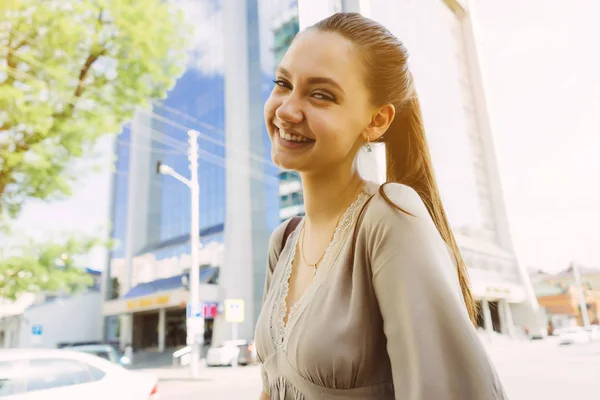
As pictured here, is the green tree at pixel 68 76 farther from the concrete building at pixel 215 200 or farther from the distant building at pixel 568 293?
the distant building at pixel 568 293

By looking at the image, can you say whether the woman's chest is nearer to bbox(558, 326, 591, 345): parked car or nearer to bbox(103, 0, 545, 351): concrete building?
bbox(558, 326, 591, 345): parked car

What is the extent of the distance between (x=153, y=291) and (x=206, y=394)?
7.64 m

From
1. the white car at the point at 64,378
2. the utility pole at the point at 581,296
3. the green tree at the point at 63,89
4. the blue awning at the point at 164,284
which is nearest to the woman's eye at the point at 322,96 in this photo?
the utility pole at the point at 581,296

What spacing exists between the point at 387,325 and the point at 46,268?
10.2ft

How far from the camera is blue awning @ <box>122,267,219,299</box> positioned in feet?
32.0

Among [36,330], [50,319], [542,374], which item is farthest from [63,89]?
[50,319]

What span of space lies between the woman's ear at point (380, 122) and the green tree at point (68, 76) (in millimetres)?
2569

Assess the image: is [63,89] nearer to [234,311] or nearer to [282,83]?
[282,83]

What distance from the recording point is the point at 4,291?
8.85 feet

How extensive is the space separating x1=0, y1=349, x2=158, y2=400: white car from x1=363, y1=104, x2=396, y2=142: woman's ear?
1.79 m

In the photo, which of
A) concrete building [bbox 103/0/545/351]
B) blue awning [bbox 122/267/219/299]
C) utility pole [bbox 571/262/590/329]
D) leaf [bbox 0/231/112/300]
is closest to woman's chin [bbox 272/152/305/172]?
utility pole [bbox 571/262/590/329]

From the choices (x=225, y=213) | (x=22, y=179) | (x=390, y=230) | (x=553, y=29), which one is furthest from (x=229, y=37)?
(x=390, y=230)

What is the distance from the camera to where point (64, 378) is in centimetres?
183

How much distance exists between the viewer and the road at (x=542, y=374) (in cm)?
201
